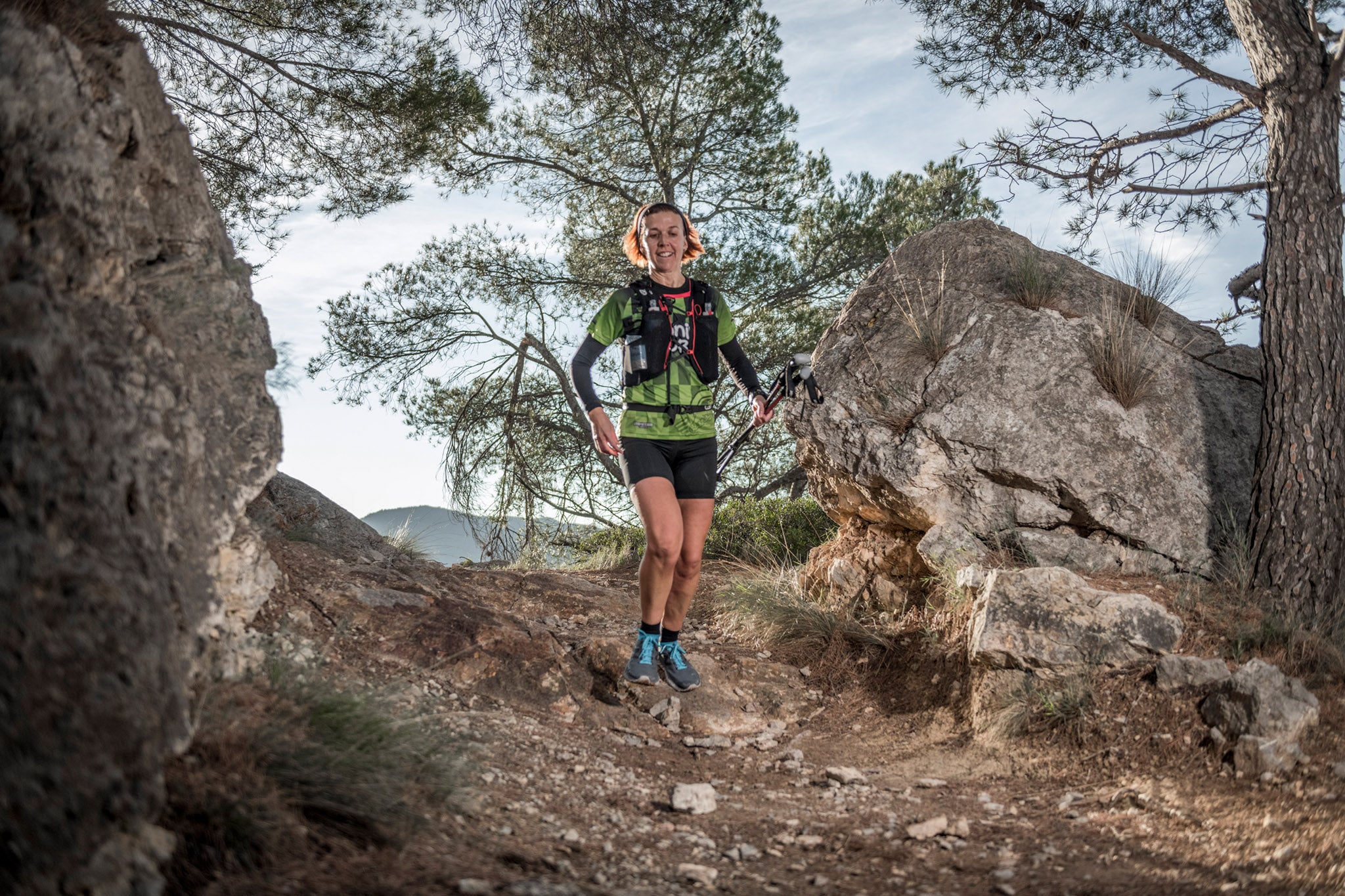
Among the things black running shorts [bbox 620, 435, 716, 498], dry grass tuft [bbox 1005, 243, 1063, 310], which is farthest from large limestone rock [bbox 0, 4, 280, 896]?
dry grass tuft [bbox 1005, 243, 1063, 310]

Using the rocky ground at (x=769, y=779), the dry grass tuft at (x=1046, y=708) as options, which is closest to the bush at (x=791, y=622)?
the rocky ground at (x=769, y=779)

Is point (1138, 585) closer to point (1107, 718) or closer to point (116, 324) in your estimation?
point (1107, 718)

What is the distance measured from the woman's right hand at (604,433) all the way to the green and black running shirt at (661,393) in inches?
6.0

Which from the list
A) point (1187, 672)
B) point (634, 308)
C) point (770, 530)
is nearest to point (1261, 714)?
point (1187, 672)

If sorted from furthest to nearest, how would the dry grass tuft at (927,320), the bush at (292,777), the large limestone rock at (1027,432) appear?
the dry grass tuft at (927,320) < the large limestone rock at (1027,432) < the bush at (292,777)

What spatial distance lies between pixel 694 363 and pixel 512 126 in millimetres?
7414

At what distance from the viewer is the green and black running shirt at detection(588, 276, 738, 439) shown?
476cm

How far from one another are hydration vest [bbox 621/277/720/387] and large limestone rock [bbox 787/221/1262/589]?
1695 mm

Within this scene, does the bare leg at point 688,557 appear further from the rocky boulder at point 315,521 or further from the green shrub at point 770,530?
the green shrub at point 770,530

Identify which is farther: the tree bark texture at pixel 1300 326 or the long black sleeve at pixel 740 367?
the tree bark texture at pixel 1300 326

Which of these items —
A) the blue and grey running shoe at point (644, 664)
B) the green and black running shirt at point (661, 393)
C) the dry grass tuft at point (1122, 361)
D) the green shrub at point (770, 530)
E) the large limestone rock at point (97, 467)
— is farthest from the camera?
the green shrub at point (770, 530)

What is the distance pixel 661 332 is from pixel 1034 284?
3.08m

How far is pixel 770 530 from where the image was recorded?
33.1 ft

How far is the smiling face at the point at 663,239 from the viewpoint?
16.0 feet
